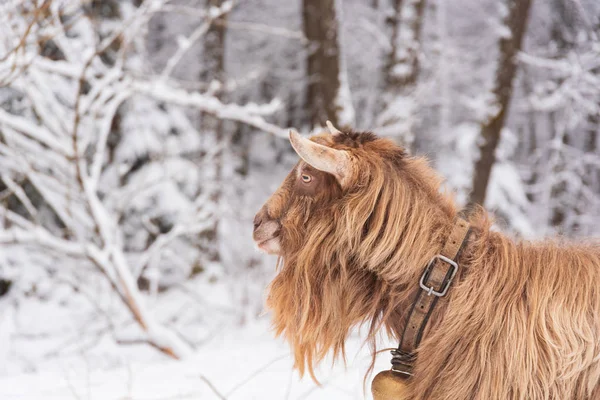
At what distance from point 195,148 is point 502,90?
6.01m

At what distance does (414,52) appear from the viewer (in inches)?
392

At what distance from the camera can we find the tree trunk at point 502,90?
881 cm

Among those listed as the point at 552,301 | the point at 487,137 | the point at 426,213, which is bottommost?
the point at 487,137

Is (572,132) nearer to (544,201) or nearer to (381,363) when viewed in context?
(544,201)

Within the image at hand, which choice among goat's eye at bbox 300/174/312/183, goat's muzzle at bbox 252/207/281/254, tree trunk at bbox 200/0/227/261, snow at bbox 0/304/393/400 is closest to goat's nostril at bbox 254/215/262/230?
goat's muzzle at bbox 252/207/281/254

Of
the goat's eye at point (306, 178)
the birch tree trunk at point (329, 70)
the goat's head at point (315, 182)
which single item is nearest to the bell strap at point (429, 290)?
the goat's head at point (315, 182)

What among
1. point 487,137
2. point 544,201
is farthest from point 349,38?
point 544,201

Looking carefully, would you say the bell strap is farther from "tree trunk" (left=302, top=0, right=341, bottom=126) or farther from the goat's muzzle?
"tree trunk" (left=302, top=0, right=341, bottom=126)

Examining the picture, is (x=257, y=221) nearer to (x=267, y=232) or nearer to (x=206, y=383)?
(x=267, y=232)

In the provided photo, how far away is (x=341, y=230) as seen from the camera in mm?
2289

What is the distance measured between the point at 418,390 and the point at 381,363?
1524 mm

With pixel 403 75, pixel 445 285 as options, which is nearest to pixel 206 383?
pixel 445 285

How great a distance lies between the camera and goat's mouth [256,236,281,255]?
251cm

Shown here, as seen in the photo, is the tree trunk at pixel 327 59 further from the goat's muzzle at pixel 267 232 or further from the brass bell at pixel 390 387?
the brass bell at pixel 390 387
